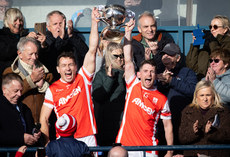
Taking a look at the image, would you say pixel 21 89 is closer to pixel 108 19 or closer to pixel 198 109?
pixel 108 19

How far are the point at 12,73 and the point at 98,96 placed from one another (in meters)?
1.30

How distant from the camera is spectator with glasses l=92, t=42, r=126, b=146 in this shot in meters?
6.93

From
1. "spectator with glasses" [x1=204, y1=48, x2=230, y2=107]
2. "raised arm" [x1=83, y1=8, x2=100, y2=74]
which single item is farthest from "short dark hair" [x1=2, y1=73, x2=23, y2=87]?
"spectator with glasses" [x1=204, y1=48, x2=230, y2=107]

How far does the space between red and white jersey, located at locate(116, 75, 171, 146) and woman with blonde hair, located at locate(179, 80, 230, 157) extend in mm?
315

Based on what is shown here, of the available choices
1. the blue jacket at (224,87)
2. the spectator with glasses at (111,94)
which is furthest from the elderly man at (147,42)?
the blue jacket at (224,87)

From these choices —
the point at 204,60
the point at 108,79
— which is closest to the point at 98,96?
the point at 108,79

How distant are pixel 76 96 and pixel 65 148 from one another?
1.54 meters

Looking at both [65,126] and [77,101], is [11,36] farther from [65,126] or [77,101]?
[65,126]

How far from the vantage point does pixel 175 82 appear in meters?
6.88

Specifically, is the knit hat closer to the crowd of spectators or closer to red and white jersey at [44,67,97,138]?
the crowd of spectators

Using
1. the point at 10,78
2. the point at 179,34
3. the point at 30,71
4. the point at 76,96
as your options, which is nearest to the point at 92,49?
the point at 76,96

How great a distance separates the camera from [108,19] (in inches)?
237

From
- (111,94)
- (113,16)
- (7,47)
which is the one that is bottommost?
(111,94)

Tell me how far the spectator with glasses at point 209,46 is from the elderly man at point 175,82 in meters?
0.36
